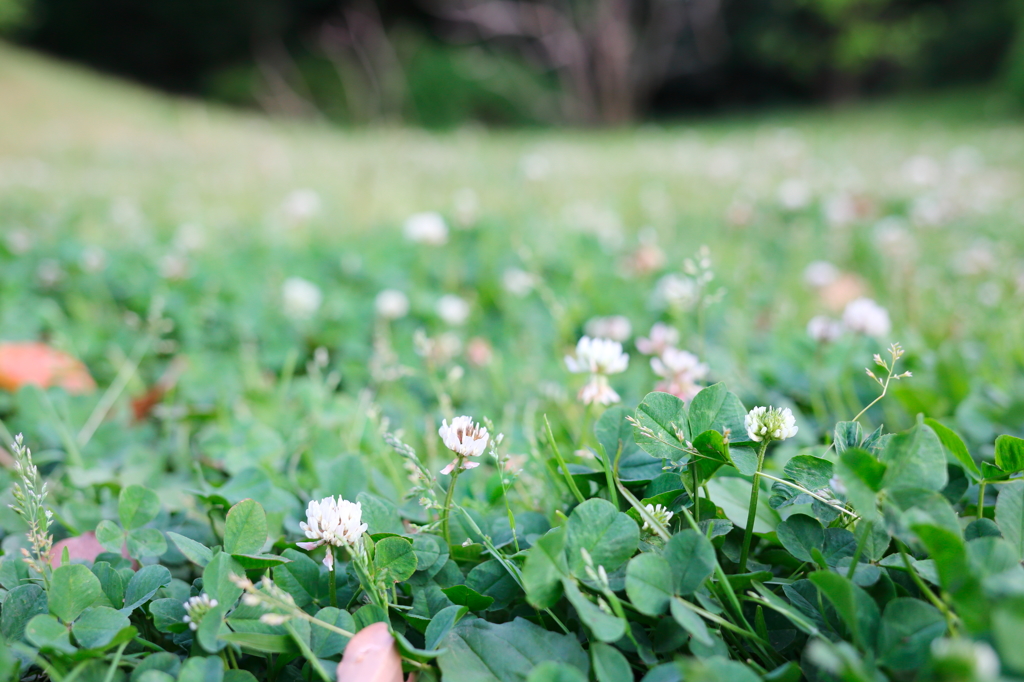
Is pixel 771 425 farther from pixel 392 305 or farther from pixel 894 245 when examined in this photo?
Answer: pixel 894 245

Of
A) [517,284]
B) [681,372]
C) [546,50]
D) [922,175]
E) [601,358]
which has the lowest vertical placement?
[546,50]

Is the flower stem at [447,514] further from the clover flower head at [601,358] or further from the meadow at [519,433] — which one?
the clover flower head at [601,358]

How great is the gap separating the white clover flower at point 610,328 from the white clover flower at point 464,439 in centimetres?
64

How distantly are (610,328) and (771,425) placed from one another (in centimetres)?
72

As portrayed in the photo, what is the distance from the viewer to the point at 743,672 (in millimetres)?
415

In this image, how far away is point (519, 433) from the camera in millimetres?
1059

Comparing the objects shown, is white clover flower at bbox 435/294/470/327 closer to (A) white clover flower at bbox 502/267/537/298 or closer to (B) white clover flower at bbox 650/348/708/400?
(A) white clover flower at bbox 502/267/537/298

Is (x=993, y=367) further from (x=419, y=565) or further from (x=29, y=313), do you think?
(x=29, y=313)

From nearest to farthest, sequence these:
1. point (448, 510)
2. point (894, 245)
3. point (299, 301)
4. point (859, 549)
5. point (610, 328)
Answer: point (859, 549) < point (448, 510) < point (610, 328) < point (299, 301) < point (894, 245)

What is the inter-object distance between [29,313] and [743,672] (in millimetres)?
1732

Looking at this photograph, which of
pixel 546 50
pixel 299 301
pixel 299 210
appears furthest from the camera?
pixel 546 50

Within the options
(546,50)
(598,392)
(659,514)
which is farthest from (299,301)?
(546,50)

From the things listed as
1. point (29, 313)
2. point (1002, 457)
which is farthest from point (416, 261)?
point (1002, 457)

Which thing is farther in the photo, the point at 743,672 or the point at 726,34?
the point at 726,34
